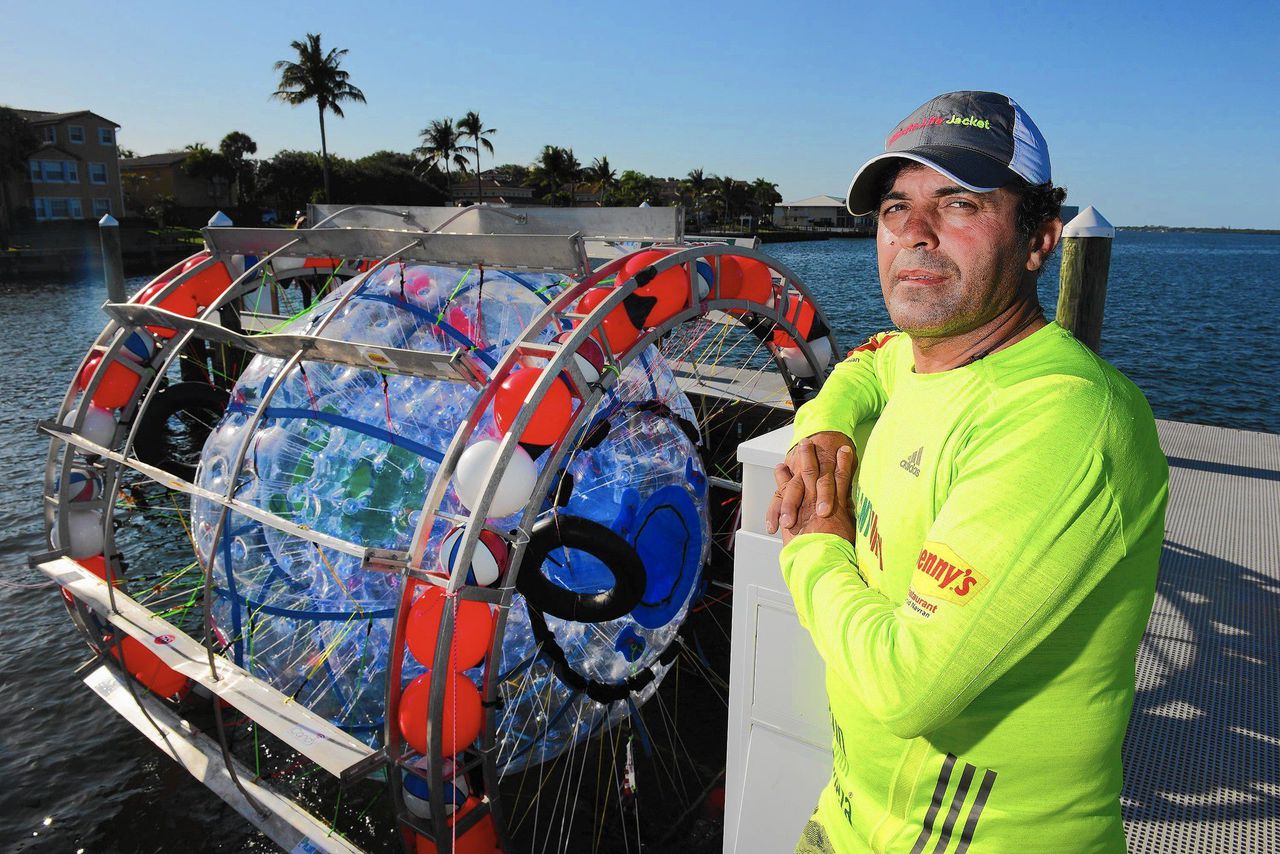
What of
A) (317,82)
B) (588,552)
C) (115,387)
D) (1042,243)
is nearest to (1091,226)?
(588,552)

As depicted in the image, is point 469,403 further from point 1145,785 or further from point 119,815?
point 119,815

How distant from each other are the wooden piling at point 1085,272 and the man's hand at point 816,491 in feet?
22.9

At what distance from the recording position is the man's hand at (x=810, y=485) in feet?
7.37

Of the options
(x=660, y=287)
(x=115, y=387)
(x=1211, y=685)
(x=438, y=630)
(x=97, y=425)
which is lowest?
(x=1211, y=685)

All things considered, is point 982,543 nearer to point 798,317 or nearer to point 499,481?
point 499,481

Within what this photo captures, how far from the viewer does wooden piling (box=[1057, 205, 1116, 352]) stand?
320 inches

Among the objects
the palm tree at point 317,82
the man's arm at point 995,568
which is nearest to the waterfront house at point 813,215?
the palm tree at point 317,82

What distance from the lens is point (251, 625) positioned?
500cm

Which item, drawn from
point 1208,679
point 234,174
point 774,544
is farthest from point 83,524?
point 234,174

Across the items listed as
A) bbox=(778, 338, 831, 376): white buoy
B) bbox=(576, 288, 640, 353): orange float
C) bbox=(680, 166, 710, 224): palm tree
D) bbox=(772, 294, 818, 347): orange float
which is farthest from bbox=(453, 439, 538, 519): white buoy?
bbox=(680, 166, 710, 224): palm tree

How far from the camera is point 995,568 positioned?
4.89 feet

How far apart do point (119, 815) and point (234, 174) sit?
63712mm

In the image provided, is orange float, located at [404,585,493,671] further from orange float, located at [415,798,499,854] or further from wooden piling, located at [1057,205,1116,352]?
wooden piling, located at [1057,205,1116,352]

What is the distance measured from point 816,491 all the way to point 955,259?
0.74 metres
